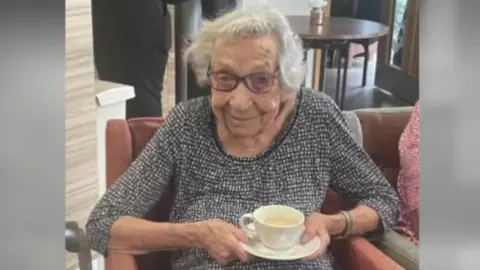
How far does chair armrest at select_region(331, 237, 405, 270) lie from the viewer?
1.20 meters

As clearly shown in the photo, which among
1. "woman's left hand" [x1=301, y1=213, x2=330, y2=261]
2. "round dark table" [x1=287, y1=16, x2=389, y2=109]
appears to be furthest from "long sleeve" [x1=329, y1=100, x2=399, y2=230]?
"round dark table" [x1=287, y1=16, x2=389, y2=109]

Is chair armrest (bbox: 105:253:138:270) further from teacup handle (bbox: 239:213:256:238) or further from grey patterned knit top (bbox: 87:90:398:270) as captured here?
teacup handle (bbox: 239:213:256:238)

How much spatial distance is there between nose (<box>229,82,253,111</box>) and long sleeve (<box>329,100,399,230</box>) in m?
0.17

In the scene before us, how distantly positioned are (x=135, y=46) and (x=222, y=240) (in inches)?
43.9

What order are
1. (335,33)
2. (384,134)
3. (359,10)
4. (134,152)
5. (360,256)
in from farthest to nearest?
(359,10), (335,33), (384,134), (134,152), (360,256)

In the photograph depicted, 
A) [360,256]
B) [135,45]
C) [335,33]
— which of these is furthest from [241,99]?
[335,33]

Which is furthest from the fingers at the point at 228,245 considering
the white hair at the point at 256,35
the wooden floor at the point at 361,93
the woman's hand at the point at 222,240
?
the wooden floor at the point at 361,93

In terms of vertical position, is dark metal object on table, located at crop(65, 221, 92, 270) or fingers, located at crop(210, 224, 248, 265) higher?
dark metal object on table, located at crop(65, 221, 92, 270)

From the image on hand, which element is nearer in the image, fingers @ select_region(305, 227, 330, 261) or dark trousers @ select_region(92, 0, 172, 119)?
fingers @ select_region(305, 227, 330, 261)

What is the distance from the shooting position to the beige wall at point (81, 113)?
177 cm
